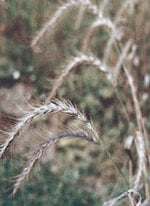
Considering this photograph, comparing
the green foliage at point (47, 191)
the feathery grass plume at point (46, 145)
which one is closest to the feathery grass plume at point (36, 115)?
the feathery grass plume at point (46, 145)

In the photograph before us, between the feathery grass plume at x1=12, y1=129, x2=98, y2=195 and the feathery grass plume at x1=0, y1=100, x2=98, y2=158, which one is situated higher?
the feathery grass plume at x1=0, y1=100, x2=98, y2=158

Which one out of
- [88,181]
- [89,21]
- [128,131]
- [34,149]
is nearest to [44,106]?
[34,149]

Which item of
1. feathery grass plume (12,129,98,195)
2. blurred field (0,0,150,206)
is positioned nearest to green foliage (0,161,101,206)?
blurred field (0,0,150,206)

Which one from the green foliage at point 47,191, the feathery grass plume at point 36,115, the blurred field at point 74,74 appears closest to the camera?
the feathery grass plume at point 36,115

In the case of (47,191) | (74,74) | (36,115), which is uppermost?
(74,74)

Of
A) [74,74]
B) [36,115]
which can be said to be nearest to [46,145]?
[36,115]

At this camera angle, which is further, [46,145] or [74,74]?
[74,74]

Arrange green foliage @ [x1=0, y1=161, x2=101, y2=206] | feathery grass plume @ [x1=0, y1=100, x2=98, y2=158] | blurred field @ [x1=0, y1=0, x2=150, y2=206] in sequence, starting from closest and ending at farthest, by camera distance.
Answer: feathery grass plume @ [x1=0, y1=100, x2=98, y2=158], green foliage @ [x1=0, y1=161, x2=101, y2=206], blurred field @ [x1=0, y1=0, x2=150, y2=206]

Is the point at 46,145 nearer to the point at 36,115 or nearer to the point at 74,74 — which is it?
the point at 36,115

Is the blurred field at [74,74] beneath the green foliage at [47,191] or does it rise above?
above

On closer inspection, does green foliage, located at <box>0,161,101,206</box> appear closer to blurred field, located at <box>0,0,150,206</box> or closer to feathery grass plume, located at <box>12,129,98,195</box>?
blurred field, located at <box>0,0,150,206</box>

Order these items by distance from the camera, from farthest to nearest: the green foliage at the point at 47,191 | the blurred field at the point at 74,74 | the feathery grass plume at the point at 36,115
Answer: the blurred field at the point at 74,74
the green foliage at the point at 47,191
the feathery grass plume at the point at 36,115

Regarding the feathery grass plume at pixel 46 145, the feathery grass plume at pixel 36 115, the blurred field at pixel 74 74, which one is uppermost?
the blurred field at pixel 74 74

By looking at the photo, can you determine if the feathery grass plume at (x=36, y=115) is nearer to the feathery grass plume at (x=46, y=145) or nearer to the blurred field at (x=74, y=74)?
the feathery grass plume at (x=46, y=145)
